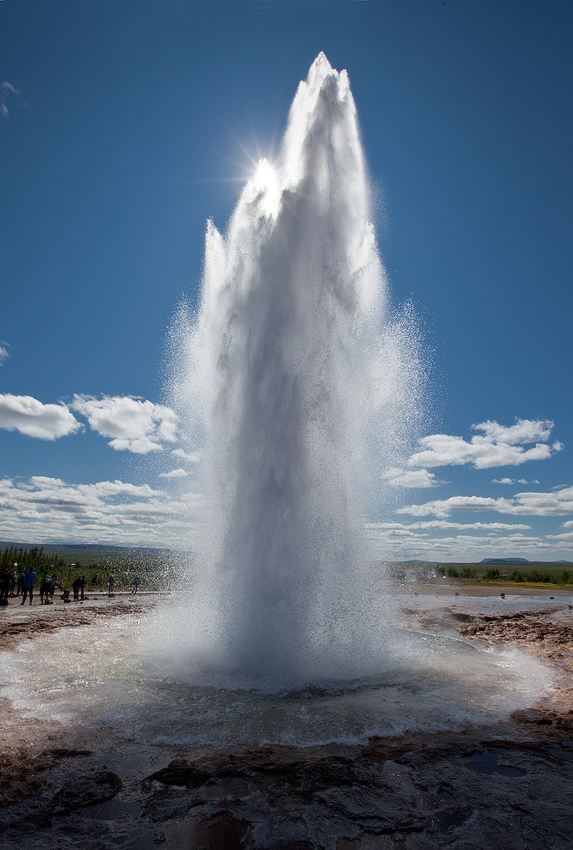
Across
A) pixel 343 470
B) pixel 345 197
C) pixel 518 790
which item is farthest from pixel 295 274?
pixel 518 790

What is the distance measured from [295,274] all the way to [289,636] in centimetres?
1018

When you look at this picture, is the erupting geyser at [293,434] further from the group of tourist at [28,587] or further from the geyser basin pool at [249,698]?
the group of tourist at [28,587]

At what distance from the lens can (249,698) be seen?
7797 millimetres

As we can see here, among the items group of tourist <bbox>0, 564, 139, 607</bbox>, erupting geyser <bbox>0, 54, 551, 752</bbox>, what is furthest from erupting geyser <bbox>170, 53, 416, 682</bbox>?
group of tourist <bbox>0, 564, 139, 607</bbox>

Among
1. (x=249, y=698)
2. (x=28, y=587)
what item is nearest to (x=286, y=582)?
(x=249, y=698)

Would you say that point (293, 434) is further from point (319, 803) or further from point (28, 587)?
point (28, 587)

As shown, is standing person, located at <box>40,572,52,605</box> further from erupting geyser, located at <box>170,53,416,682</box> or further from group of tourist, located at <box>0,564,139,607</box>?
erupting geyser, located at <box>170,53,416,682</box>

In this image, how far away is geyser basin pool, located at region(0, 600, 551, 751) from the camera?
21.3ft

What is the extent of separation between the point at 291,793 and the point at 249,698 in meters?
3.09

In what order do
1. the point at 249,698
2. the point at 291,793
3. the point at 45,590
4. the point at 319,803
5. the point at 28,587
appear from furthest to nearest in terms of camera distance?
the point at 45,590
the point at 28,587
the point at 249,698
the point at 291,793
the point at 319,803

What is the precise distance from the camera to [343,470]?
12.6 m

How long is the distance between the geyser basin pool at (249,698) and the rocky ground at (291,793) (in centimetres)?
36

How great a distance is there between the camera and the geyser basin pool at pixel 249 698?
6.50 meters

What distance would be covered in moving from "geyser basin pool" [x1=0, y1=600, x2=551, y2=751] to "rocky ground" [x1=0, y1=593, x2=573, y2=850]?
1.17 ft
